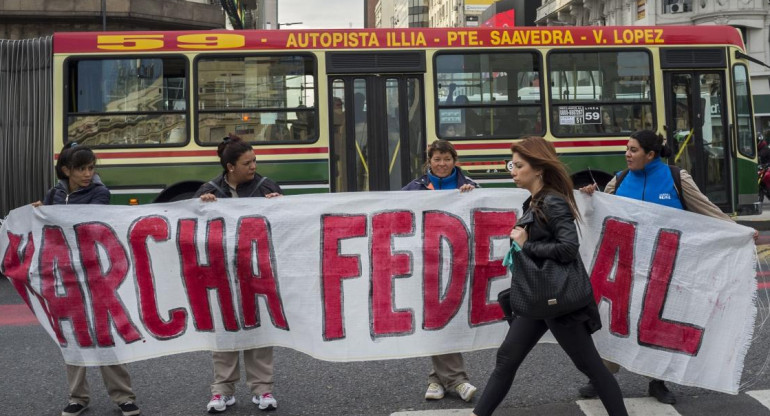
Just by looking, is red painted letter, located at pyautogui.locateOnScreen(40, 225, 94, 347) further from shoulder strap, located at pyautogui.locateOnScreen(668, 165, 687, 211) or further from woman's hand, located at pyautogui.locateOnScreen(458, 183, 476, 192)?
shoulder strap, located at pyautogui.locateOnScreen(668, 165, 687, 211)

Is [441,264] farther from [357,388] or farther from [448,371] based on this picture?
[357,388]

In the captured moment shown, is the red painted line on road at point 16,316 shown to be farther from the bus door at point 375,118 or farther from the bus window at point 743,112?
the bus window at point 743,112

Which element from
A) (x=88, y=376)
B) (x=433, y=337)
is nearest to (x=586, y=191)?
(x=433, y=337)

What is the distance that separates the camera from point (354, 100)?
12258 millimetres

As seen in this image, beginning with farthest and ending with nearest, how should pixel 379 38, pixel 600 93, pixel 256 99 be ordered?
pixel 600 93, pixel 379 38, pixel 256 99

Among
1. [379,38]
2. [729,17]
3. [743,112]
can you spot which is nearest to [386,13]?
[729,17]

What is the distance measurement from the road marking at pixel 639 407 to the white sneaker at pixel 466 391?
649mm

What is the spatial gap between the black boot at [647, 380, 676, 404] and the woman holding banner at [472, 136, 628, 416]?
1051 mm

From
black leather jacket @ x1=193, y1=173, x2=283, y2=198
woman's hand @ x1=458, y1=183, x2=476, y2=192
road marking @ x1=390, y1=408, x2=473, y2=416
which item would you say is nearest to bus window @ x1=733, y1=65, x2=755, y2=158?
woman's hand @ x1=458, y1=183, x2=476, y2=192

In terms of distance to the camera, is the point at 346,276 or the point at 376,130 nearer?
the point at 346,276

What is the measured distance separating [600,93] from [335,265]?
7824mm

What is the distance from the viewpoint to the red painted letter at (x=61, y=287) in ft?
18.4

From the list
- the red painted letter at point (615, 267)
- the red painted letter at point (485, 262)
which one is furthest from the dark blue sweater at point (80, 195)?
the red painted letter at point (615, 267)

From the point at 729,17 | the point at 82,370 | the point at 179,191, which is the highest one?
the point at 729,17
